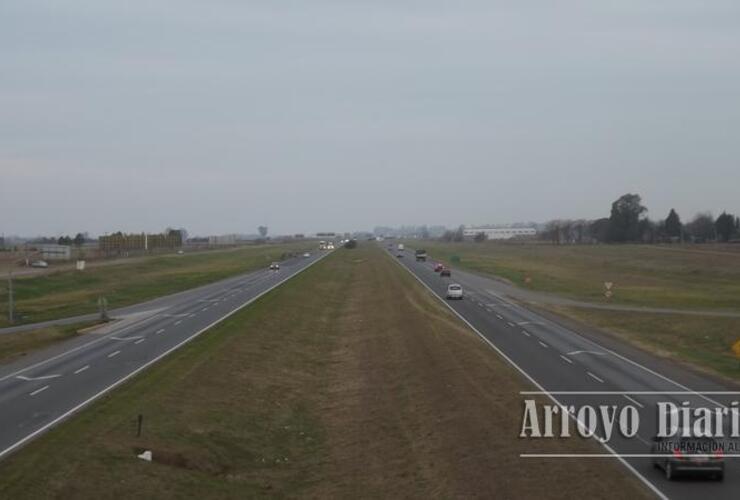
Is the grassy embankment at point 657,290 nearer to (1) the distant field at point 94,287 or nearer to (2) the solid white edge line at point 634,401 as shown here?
(2) the solid white edge line at point 634,401

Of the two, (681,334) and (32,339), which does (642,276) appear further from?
(32,339)

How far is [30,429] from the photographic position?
27.2 metres

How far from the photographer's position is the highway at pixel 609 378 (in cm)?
2183

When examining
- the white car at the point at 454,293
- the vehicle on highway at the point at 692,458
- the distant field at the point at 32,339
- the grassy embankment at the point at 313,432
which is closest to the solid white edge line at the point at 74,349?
the distant field at the point at 32,339

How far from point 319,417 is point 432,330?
1981 cm

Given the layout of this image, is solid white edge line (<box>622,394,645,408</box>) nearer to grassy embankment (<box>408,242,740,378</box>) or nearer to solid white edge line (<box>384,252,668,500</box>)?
solid white edge line (<box>384,252,668,500</box>)

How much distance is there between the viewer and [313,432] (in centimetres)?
3195

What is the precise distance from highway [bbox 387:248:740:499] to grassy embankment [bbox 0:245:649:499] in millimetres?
1023

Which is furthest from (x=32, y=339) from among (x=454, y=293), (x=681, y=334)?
(x=454, y=293)

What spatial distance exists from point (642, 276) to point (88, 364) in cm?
8341

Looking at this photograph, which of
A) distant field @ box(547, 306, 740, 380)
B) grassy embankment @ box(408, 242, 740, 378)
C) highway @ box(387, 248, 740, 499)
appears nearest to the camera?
highway @ box(387, 248, 740, 499)

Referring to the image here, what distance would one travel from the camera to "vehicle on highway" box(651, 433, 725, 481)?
68.3ft

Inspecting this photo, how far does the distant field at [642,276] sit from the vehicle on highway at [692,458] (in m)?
47.7

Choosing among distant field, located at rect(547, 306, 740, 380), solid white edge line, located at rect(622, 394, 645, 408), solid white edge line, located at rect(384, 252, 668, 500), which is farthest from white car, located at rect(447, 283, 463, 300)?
solid white edge line, located at rect(622, 394, 645, 408)
